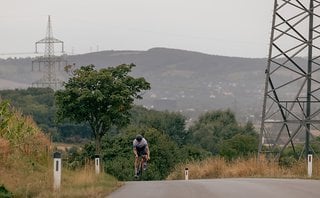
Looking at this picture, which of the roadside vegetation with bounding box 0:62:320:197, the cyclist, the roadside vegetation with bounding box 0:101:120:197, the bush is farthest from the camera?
the cyclist

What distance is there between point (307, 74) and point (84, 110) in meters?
16.7

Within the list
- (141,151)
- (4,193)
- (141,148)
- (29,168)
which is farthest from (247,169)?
(4,193)

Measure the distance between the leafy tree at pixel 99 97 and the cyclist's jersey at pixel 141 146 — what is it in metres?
16.4

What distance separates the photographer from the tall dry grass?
2705cm

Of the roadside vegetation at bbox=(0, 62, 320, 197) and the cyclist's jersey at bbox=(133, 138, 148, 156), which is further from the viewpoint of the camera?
the cyclist's jersey at bbox=(133, 138, 148, 156)

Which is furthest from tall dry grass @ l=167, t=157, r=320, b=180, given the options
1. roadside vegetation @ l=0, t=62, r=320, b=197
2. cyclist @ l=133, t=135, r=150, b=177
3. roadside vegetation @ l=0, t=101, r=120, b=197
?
roadside vegetation @ l=0, t=101, r=120, b=197

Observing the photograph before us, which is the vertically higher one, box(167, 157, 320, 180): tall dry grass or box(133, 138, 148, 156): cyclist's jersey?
box(133, 138, 148, 156): cyclist's jersey

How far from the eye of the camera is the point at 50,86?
124 metres

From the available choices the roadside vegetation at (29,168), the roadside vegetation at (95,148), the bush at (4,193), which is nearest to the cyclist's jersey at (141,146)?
the roadside vegetation at (95,148)

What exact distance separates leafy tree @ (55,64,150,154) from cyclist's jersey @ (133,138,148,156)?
16433mm

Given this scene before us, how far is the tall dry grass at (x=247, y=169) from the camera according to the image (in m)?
27.1

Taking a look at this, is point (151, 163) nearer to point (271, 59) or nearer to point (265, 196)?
point (271, 59)

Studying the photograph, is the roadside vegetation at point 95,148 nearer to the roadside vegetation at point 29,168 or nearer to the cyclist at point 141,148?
the roadside vegetation at point 29,168

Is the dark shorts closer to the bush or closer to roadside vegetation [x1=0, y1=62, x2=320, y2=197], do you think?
roadside vegetation [x1=0, y1=62, x2=320, y2=197]
